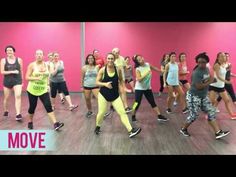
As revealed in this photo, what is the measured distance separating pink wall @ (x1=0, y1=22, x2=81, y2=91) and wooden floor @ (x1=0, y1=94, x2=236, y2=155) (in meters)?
3.98

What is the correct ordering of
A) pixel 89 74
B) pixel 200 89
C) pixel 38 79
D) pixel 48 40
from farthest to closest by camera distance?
pixel 48 40, pixel 89 74, pixel 38 79, pixel 200 89

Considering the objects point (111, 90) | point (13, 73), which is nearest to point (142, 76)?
point (111, 90)

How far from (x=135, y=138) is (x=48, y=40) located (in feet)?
24.1

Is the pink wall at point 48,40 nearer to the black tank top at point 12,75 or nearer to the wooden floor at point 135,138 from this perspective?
the wooden floor at point 135,138

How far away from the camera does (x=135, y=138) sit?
630 centimetres

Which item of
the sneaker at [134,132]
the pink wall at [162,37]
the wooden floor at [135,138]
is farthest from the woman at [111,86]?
the pink wall at [162,37]

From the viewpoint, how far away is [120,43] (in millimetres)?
12422

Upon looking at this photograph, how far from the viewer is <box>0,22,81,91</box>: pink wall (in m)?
12.5

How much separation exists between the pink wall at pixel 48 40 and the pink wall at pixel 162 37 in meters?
0.59

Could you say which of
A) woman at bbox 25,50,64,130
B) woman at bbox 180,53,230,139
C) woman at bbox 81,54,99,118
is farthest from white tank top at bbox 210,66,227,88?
woman at bbox 25,50,64,130

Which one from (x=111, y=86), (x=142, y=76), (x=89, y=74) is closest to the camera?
(x=111, y=86)

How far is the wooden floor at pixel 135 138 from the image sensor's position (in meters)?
5.55

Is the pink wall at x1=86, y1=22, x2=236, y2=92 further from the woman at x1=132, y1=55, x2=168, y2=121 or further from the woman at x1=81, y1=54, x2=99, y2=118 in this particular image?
the woman at x1=132, y1=55, x2=168, y2=121

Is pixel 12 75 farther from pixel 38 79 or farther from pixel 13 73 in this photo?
pixel 38 79
